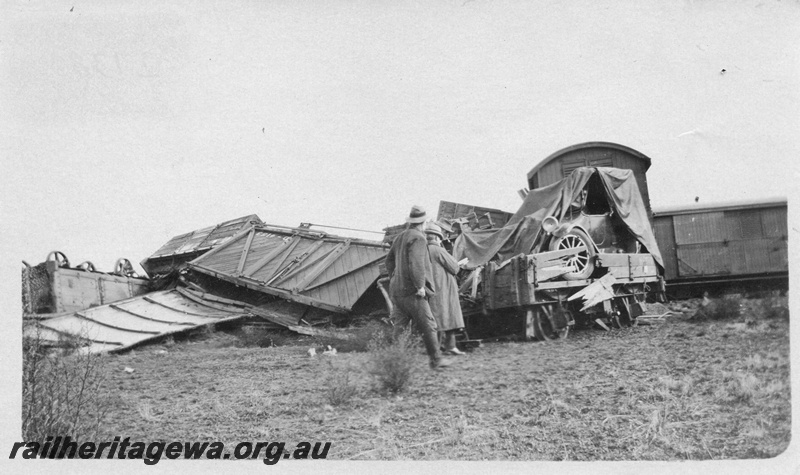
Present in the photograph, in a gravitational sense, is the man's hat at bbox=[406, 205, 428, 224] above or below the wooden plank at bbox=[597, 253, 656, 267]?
above

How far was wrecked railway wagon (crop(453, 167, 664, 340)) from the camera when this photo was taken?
629 centimetres

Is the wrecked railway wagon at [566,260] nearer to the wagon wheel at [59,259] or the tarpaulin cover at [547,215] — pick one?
the tarpaulin cover at [547,215]

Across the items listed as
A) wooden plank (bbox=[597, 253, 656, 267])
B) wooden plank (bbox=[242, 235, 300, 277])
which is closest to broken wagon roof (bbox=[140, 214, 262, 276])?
wooden plank (bbox=[242, 235, 300, 277])

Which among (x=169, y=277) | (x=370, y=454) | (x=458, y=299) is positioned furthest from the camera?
(x=169, y=277)

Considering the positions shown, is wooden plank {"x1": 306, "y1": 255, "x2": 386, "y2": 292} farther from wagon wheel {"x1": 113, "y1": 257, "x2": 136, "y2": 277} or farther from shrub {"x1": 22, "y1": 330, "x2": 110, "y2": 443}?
shrub {"x1": 22, "y1": 330, "x2": 110, "y2": 443}

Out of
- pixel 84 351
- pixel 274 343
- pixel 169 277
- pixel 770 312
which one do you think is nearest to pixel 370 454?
pixel 274 343

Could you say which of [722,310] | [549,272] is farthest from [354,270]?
[722,310]

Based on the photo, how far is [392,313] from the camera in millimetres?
5793

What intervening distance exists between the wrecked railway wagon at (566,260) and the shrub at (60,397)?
12.0ft

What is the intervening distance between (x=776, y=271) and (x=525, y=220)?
2531 millimetres

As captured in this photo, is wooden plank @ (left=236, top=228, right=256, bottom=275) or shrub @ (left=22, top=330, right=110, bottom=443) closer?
shrub @ (left=22, top=330, right=110, bottom=443)

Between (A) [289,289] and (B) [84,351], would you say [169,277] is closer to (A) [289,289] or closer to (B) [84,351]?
(A) [289,289]

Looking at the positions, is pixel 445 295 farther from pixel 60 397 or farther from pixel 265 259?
pixel 60 397

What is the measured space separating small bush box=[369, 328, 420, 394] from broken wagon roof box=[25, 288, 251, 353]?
9.63 ft
